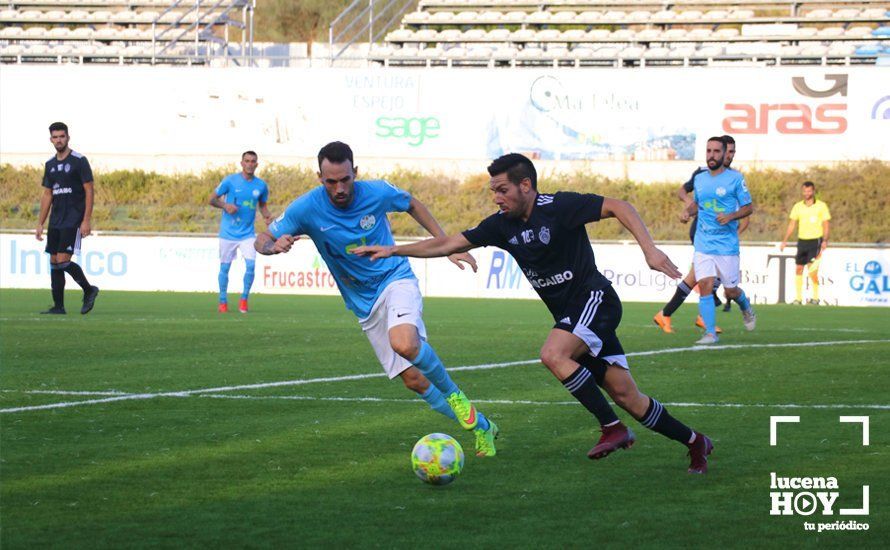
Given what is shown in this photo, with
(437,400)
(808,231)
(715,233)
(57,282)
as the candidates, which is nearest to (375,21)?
(808,231)

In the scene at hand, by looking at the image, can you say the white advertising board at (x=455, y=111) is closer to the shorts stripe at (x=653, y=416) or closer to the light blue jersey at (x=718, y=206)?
the light blue jersey at (x=718, y=206)

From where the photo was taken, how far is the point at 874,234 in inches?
1280

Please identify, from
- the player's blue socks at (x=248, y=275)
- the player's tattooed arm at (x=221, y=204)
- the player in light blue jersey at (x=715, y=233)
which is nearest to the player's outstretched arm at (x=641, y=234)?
the player in light blue jersey at (x=715, y=233)

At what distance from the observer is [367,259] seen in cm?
767

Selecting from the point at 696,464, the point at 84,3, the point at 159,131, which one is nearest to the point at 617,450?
the point at 696,464

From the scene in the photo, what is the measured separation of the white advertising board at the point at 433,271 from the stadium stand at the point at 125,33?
13.0 meters

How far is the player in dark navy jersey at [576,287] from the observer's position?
6.43 m

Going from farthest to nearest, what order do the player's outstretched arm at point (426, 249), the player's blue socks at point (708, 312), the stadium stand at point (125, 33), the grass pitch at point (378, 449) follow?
the stadium stand at point (125, 33) < the player's blue socks at point (708, 312) < the player's outstretched arm at point (426, 249) < the grass pitch at point (378, 449)

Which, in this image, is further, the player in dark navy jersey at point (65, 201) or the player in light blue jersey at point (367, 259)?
the player in dark navy jersey at point (65, 201)

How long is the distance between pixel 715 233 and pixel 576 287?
7.88m

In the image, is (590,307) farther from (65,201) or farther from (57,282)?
(57,282)

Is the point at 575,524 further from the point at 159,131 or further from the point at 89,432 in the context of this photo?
the point at 159,131

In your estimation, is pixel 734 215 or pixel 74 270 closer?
pixel 734 215
